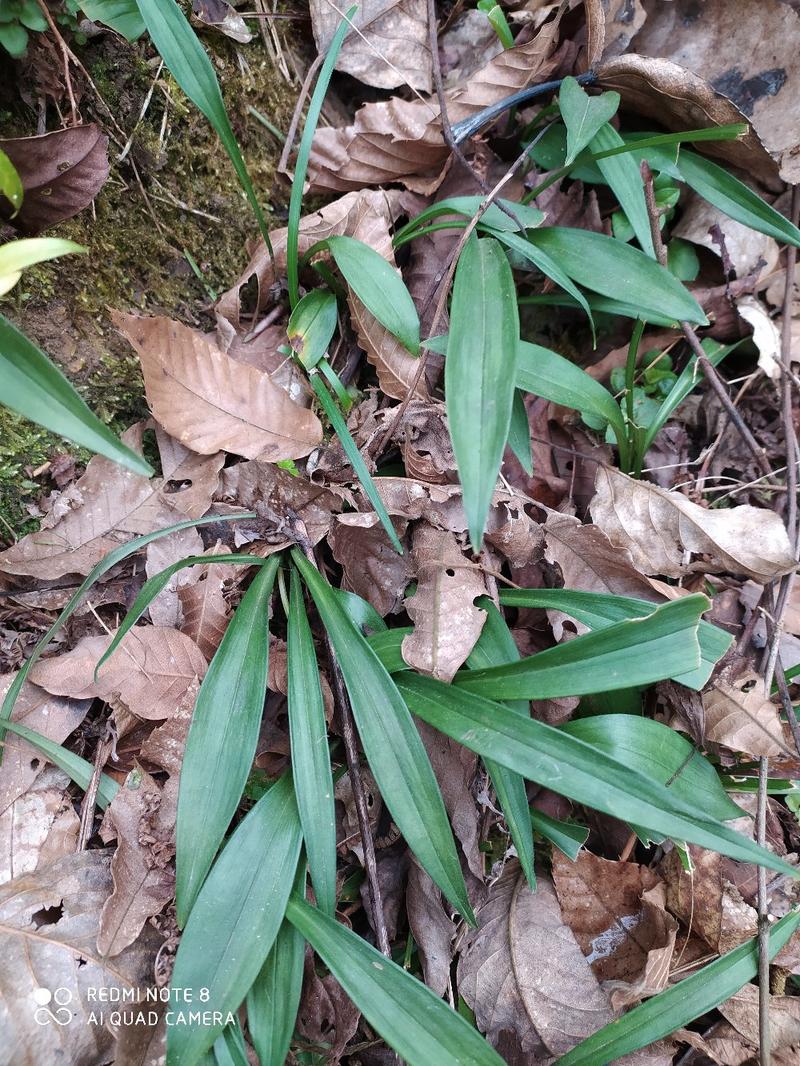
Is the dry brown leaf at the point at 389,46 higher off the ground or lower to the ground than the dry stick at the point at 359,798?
higher

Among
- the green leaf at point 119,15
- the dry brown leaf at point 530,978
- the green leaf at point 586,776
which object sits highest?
the green leaf at point 119,15

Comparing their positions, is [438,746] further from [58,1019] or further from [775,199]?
[775,199]

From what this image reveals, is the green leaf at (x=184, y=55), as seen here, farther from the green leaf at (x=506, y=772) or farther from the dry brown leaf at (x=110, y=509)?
the green leaf at (x=506, y=772)

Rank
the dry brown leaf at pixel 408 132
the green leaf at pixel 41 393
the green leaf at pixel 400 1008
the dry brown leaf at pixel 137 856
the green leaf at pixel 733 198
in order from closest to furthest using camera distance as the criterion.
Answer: the green leaf at pixel 41 393 → the green leaf at pixel 400 1008 → the dry brown leaf at pixel 137 856 → the green leaf at pixel 733 198 → the dry brown leaf at pixel 408 132

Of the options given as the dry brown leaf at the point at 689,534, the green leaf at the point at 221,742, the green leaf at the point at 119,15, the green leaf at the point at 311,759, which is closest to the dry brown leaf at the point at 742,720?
the dry brown leaf at the point at 689,534

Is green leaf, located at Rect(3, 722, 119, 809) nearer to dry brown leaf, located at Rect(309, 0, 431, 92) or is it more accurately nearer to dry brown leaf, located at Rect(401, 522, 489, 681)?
dry brown leaf, located at Rect(401, 522, 489, 681)

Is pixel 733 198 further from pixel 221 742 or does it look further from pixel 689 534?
pixel 221 742

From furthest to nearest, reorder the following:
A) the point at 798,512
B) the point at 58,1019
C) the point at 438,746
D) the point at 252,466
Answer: the point at 798,512
the point at 252,466
the point at 438,746
the point at 58,1019

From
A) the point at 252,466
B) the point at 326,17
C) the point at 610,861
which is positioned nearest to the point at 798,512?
the point at 610,861
